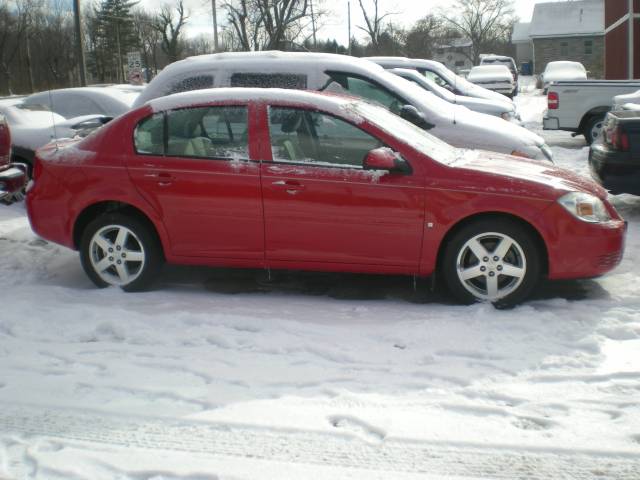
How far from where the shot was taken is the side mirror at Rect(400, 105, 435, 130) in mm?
8383

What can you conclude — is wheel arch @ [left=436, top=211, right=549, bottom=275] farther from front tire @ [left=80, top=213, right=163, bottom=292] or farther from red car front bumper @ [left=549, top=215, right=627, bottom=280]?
front tire @ [left=80, top=213, right=163, bottom=292]

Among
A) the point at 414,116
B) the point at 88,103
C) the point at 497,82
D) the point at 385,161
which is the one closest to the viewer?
the point at 385,161

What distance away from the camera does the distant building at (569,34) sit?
6538 cm

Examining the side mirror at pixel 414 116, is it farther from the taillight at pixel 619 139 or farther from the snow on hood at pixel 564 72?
the snow on hood at pixel 564 72

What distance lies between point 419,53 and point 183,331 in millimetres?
57408

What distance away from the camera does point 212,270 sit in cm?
712

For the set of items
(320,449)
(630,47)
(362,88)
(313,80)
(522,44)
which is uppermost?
(522,44)

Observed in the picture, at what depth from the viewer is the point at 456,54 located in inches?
3602

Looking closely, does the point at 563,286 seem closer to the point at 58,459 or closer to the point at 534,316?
the point at 534,316

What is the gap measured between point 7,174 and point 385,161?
400 centimetres

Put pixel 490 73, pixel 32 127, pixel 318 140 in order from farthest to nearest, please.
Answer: pixel 490 73
pixel 32 127
pixel 318 140

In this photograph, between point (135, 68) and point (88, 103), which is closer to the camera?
point (88, 103)

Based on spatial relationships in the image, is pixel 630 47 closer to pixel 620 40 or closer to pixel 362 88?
pixel 620 40

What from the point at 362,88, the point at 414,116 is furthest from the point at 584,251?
the point at 362,88
